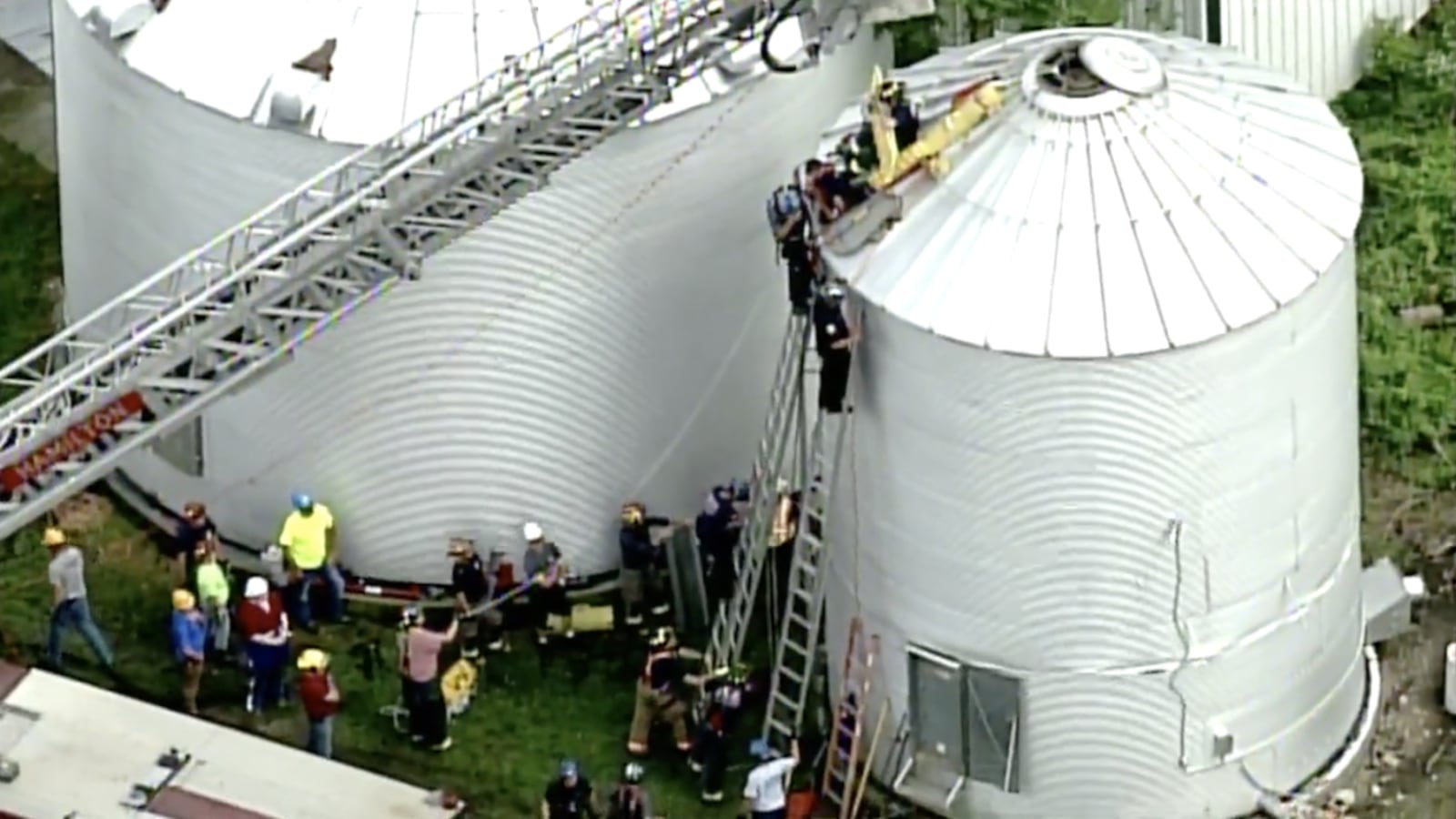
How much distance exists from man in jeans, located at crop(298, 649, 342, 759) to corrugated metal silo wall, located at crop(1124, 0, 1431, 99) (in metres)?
13.4

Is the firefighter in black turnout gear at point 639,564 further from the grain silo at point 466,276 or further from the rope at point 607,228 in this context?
the rope at point 607,228

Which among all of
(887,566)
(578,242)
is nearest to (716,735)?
(887,566)

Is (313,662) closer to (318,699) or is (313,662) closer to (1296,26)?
(318,699)

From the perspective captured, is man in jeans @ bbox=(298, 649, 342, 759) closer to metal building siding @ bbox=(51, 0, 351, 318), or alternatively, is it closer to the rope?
the rope

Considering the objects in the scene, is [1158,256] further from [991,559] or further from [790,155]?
[790,155]

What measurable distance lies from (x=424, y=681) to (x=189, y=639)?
2.49m

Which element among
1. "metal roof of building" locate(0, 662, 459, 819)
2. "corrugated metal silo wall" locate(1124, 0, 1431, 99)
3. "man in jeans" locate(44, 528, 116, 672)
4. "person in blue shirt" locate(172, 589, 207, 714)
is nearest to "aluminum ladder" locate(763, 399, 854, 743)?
"metal roof of building" locate(0, 662, 459, 819)

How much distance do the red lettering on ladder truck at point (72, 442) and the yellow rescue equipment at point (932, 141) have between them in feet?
23.4

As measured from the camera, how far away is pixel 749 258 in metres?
45.3

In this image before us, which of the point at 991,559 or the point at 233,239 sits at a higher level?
the point at 233,239

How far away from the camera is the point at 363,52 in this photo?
1746 inches

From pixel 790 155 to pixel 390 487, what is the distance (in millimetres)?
5297

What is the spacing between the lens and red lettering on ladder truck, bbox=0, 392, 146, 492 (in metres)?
40.2

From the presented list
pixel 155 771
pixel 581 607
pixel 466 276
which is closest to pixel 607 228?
pixel 466 276
